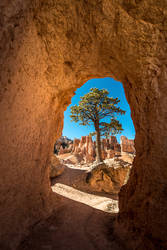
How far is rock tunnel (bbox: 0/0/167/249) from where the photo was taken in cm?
190

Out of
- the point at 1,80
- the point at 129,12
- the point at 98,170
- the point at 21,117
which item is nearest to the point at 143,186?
the point at 21,117

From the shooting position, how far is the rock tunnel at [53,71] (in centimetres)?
190

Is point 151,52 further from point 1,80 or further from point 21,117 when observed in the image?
point 21,117

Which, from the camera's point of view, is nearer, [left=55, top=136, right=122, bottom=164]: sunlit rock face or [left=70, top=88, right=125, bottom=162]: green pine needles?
[left=70, top=88, right=125, bottom=162]: green pine needles

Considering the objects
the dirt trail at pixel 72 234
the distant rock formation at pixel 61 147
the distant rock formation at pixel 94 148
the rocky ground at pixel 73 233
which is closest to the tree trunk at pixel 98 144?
the rocky ground at pixel 73 233

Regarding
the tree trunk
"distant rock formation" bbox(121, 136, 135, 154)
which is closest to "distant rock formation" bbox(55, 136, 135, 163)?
"distant rock formation" bbox(121, 136, 135, 154)

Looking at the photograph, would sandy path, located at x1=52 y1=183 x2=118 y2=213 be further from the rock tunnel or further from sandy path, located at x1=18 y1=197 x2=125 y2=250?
the rock tunnel

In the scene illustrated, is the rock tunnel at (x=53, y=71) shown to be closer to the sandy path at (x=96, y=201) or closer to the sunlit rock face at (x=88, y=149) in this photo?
the sandy path at (x=96, y=201)

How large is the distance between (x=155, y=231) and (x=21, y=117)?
315 cm

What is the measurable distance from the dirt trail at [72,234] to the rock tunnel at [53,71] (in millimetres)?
241

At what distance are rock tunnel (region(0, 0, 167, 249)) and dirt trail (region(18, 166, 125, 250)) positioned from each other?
24 centimetres

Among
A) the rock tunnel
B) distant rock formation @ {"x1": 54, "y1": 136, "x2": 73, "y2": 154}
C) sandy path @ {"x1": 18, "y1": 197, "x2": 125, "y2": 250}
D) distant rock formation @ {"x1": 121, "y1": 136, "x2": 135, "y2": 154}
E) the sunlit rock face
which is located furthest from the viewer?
distant rock formation @ {"x1": 121, "y1": 136, "x2": 135, "y2": 154}

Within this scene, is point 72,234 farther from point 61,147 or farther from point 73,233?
point 61,147

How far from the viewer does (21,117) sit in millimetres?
2344
